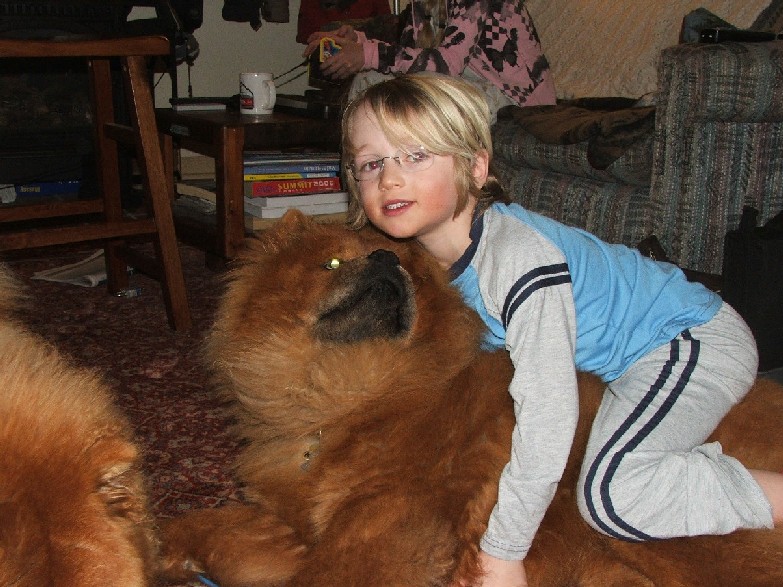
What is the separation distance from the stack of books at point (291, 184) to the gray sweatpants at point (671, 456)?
7.19 feet

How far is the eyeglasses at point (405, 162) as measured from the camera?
152cm

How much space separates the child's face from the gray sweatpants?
47cm

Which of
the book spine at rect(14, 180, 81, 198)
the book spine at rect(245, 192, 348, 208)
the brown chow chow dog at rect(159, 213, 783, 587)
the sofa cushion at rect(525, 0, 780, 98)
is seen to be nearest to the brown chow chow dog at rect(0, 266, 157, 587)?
the brown chow chow dog at rect(159, 213, 783, 587)

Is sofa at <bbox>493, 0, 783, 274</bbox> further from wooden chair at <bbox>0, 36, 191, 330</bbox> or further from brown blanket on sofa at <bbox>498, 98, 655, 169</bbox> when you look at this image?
wooden chair at <bbox>0, 36, 191, 330</bbox>

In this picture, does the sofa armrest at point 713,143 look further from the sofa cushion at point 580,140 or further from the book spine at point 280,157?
the book spine at point 280,157

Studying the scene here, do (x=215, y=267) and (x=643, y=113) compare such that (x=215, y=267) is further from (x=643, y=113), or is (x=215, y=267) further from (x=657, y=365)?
(x=657, y=365)

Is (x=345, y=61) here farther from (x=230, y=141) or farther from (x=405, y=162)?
(x=405, y=162)

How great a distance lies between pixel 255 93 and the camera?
3.63 metres

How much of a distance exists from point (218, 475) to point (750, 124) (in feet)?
6.79

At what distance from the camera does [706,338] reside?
5.11ft

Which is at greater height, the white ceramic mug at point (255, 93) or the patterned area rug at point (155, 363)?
the white ceramic mug at point (255, 93)

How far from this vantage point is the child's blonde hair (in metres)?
1.50

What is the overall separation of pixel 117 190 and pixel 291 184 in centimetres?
75

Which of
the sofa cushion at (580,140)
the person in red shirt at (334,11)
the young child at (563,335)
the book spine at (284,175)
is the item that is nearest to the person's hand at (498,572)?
the young child at (563,335)
